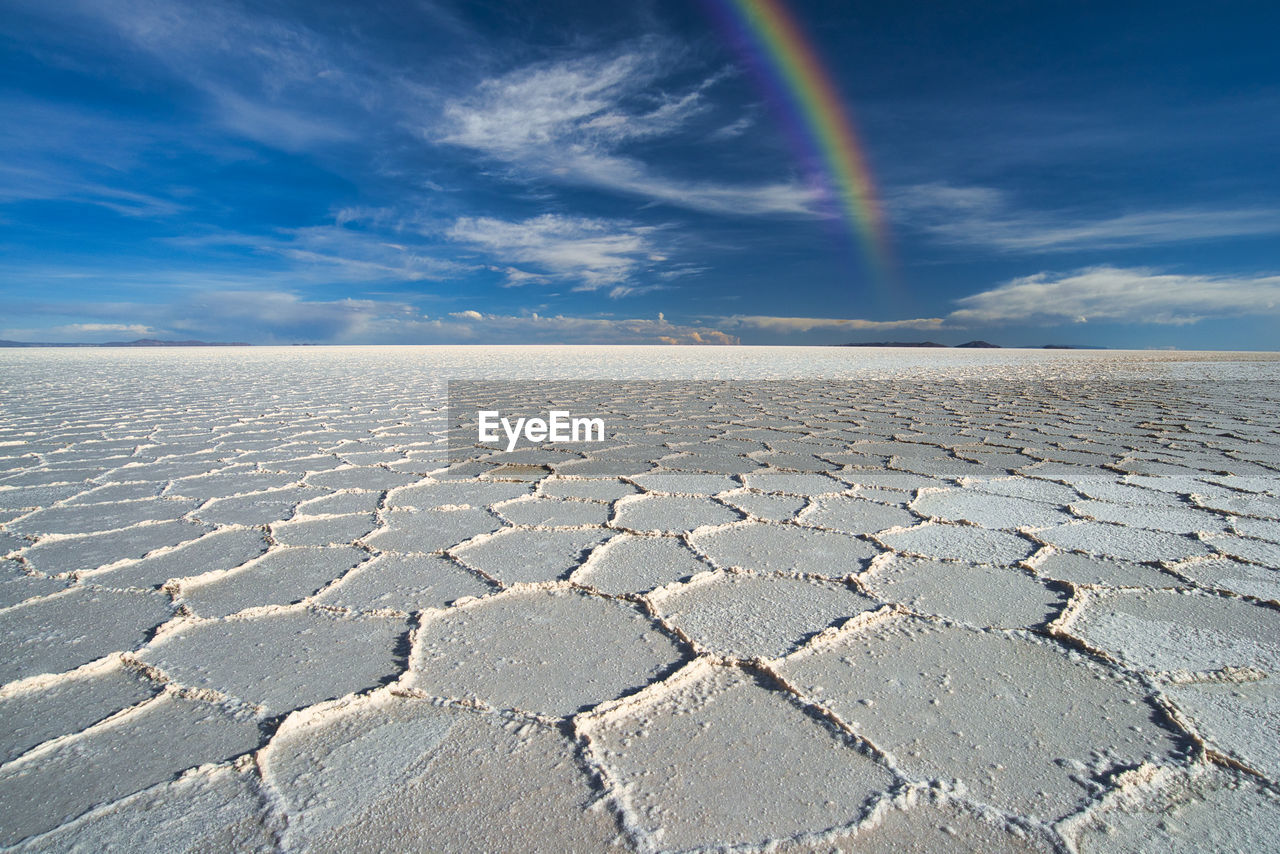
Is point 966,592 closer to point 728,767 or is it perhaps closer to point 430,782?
point 728,767

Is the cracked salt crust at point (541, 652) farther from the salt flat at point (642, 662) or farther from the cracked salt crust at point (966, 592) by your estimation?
the cracked salt crust at point (966, 592)

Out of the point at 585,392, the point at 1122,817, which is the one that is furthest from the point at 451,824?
the point at 585,392

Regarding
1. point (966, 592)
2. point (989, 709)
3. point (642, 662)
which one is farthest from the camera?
point (966, 592)

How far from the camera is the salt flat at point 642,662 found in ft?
2.66

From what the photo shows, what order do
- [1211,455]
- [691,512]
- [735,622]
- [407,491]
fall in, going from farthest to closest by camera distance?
[1211,455]
[407,491]
[691,512]
[735,622]

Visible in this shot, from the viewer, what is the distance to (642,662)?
1.17 m

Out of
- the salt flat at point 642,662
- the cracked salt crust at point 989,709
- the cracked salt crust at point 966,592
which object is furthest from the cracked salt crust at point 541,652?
the cracked salt crust at point 966,592

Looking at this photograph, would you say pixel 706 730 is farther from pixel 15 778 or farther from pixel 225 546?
pixel 225 546

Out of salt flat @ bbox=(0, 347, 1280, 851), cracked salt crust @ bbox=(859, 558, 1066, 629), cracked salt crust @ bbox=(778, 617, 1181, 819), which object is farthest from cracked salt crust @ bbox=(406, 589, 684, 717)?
cracked salt crust @ bbox=(859, 558, 1066, 629)

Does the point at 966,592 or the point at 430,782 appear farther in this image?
the point at 966,592

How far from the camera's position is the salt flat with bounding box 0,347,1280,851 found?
81 cm

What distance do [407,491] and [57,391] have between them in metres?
6.81

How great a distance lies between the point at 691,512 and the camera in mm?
2145

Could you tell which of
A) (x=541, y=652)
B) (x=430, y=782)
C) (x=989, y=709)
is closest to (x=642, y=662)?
(x=541, y=652)
